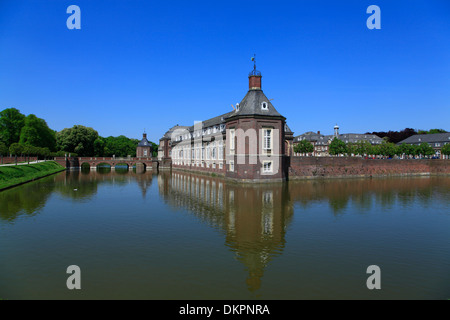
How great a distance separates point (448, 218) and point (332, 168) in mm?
29979

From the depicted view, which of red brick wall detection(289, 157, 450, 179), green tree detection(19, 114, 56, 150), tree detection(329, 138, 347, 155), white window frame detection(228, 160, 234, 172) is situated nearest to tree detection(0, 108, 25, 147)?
green tree detection(19, 114, 56, 150)

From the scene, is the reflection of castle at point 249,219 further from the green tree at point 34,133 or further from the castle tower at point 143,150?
the castle tower at point 143,150

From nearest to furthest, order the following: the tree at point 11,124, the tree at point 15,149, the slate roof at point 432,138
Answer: the tree at point 15,149 → the tree at point 11,124 → the slate roof at point 432,138

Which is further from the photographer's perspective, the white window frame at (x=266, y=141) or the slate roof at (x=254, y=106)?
the white window frame at (x=266, y=141)

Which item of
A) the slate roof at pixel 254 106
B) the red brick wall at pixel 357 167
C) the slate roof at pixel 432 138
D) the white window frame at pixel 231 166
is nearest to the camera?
the slate roof at pixel 254 106

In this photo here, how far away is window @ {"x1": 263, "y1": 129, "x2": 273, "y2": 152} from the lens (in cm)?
3675

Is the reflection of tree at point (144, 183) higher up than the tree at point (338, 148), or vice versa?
the tree at point (338, 148)

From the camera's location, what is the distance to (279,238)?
13414 millimetres

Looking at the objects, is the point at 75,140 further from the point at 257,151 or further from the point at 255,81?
the point at 257,151

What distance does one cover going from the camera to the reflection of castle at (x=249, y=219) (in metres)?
11.1

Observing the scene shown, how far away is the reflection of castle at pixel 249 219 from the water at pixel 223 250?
64mm

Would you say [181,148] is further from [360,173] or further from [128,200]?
[128,200]

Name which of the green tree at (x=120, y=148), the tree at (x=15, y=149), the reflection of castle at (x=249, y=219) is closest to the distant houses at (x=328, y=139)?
the green tree at (x=120, y=148)
